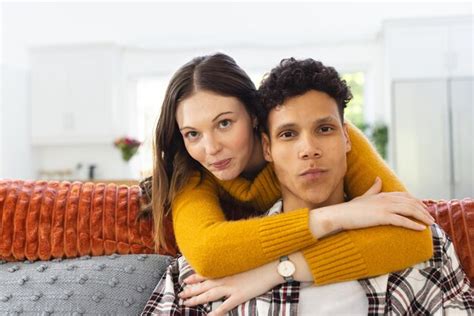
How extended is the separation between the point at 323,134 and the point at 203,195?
36 cm

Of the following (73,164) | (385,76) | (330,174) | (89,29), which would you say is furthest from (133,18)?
(330,174)

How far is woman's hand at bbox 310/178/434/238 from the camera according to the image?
3.82 ft

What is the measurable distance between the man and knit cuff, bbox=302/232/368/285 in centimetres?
3

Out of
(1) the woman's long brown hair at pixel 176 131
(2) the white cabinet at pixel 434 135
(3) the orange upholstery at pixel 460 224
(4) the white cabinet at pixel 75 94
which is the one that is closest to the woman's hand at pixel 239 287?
(1) the woman's long brown hair at pixel 176 131

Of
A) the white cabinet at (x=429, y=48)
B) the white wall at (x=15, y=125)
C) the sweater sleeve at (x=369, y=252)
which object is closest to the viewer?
the sweater sleeve at (x=369, y=252)

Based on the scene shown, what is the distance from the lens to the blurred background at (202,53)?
4.55 metres

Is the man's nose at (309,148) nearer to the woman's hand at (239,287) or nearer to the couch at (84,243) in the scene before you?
the woman's hand at (239,287)

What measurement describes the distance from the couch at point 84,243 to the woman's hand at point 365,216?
261 millimetres

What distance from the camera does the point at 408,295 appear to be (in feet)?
3.95

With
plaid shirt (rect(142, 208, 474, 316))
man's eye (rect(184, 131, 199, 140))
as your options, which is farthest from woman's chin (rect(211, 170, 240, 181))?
plaid shirt (rect(142, 208, 474, 316))

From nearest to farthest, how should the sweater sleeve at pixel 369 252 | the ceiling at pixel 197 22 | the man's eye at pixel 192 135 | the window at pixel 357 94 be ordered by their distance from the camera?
the sweater sleeve at pixel 369 252 → the man's eye at pixel 192 135 → the ceiling at pixel 197 22 → the window at pixel 357 94

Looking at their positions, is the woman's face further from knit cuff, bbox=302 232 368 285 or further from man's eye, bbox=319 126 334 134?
knit cuff, bbox=302 232 368 285

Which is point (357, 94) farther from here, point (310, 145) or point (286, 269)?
point (286, 269)

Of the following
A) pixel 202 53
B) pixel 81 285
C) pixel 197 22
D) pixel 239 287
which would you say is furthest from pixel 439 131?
pixel 81 285
